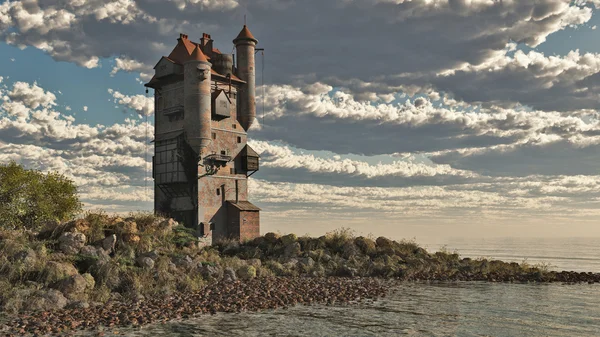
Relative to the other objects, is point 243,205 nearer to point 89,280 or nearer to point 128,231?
point 128,231

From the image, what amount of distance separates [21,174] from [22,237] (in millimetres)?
21649

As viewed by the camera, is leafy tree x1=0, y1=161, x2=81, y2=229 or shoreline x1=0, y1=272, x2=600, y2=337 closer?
shoreline x1=0, y1=272, x2=600, y2=337

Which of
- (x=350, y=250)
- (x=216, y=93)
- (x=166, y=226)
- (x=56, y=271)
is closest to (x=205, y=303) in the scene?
(x=56, y=271)

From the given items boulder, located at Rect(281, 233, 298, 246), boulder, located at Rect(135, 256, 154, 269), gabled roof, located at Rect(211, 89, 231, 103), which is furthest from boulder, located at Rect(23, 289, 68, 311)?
gabled roof, located at Rect(211, 89, 231, 103)

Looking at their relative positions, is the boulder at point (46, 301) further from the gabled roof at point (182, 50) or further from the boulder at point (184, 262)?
the gabled roof at point (182, 50)

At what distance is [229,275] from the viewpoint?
28641 mm

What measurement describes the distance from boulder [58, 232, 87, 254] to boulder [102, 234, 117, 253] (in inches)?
56.2

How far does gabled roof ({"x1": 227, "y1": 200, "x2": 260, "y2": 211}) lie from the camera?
48544 millimetres

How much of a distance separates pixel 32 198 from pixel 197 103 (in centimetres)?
1586

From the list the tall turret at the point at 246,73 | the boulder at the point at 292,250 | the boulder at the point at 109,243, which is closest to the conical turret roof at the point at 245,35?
the tall turret at the point at 246,73

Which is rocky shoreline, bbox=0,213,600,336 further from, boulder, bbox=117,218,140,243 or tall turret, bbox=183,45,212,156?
tall turret, bbox=183,45,212,156

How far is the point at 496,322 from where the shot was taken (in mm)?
19594

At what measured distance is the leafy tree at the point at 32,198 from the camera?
4366 cm

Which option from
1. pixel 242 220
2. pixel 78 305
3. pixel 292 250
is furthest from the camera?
pixel 242 220
